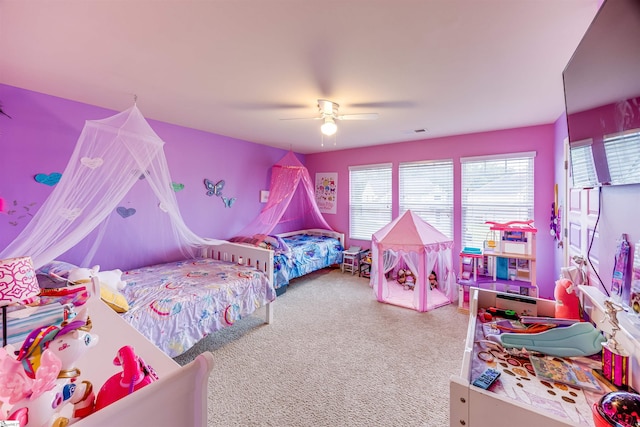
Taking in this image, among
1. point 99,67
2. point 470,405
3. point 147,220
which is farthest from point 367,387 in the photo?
point 99,67

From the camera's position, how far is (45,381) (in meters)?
0.64

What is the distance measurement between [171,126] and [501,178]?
4707 mm

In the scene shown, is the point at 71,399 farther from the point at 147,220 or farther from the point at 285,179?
the point at 285,179

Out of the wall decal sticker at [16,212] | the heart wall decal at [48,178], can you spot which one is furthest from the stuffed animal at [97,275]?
the heart wall decal at [48,178]

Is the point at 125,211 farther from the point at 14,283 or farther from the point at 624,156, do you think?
the point at 624,156

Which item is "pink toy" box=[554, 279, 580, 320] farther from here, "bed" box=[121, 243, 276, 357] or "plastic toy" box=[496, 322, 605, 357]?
"bed" box=[121, 243, 276, 357]

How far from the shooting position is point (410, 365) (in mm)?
2289

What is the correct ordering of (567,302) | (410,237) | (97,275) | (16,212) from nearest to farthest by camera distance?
(567,302) → (97,275) → (16,212) → (410,237)

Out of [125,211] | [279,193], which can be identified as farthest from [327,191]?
[125,211]

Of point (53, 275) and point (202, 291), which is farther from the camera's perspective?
point (202, 291)

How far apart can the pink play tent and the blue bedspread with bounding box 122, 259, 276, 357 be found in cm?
165

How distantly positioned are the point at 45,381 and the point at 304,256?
12.0 feet

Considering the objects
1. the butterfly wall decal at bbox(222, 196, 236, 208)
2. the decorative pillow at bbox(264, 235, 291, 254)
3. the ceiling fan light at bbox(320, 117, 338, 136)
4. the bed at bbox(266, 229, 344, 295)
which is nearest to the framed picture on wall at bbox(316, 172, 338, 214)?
the bed at bbox(266, 229, 344, 295)

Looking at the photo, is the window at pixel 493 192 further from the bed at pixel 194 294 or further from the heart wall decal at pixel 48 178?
the heart wall decal at pixel 48 178
